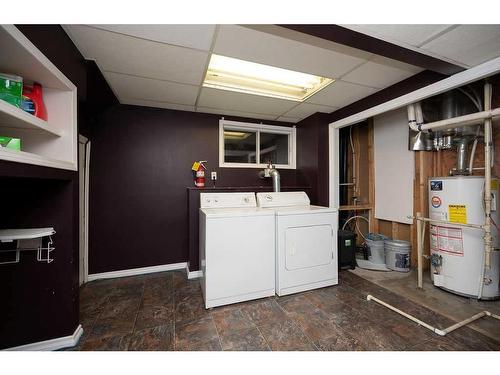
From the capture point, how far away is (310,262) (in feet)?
7.67

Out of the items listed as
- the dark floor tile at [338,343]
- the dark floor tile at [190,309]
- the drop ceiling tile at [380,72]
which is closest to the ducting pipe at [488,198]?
the drop ceiling tile at [380,72]

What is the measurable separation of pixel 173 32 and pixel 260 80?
1.12m

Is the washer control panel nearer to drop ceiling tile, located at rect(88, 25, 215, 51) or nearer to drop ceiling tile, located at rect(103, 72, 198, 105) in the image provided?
drop ceiling tile, located at rect(103, 72, 198, 105)

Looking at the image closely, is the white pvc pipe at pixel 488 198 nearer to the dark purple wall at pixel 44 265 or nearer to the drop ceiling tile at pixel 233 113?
the drop ceiling tile at pixel 233 113

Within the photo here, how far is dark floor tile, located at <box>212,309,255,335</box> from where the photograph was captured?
171 cm

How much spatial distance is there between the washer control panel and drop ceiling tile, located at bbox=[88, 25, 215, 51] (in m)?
1.62

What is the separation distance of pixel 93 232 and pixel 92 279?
60 cm

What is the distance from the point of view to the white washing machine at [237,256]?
6.56ft

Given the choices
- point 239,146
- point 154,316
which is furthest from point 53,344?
point 239,146

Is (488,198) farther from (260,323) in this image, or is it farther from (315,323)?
(260,323)

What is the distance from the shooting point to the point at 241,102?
2.72 metres

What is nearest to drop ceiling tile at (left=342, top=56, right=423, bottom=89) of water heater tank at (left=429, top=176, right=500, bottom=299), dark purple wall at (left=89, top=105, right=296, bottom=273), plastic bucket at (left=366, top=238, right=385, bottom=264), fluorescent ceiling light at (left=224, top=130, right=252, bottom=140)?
water heater tank at (left=429, top=176, right=500, bottom=299)

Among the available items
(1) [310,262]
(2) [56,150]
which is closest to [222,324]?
(1) [310,262]

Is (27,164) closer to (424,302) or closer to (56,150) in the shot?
(56,150)
